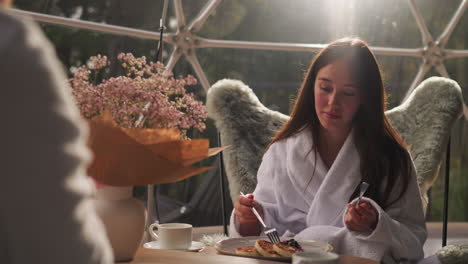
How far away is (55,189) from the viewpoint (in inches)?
23.7

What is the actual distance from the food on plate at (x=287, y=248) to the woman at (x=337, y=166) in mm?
372

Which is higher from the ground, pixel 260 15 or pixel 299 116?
pixel 260 15

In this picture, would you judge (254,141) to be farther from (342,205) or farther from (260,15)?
(260,15)

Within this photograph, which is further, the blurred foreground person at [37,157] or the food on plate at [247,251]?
the food on plate at [247,251]

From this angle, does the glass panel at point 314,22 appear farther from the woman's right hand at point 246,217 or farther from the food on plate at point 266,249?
the food on plate at point 266,249

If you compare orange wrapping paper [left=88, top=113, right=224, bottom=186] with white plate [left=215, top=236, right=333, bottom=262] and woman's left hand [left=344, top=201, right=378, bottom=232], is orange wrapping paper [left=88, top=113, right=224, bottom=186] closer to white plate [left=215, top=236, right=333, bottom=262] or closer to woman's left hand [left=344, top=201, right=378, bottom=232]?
white plate [left=215, top=236, right=333, bottom=262]

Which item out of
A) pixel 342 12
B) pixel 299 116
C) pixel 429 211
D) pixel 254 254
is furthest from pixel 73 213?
pixel 429 211

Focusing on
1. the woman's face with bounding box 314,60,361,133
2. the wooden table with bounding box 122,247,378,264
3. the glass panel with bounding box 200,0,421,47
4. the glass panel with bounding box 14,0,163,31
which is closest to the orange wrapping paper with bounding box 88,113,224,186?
the wooden table with bounding box 122,247,378,264

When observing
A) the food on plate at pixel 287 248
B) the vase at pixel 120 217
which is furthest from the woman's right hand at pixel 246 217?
the vase at pixel 120 217

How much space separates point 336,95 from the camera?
2.21 m

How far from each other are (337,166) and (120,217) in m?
1.03

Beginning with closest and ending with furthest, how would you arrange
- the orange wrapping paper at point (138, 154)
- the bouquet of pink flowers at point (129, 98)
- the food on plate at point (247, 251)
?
the orange wrapping paper at point (138, 154) < the bouquet of pink flowers at point (129, 98) < the food on plate at point (247, 251)

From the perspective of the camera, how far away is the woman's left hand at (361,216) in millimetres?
1879

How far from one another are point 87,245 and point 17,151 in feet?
0.45
